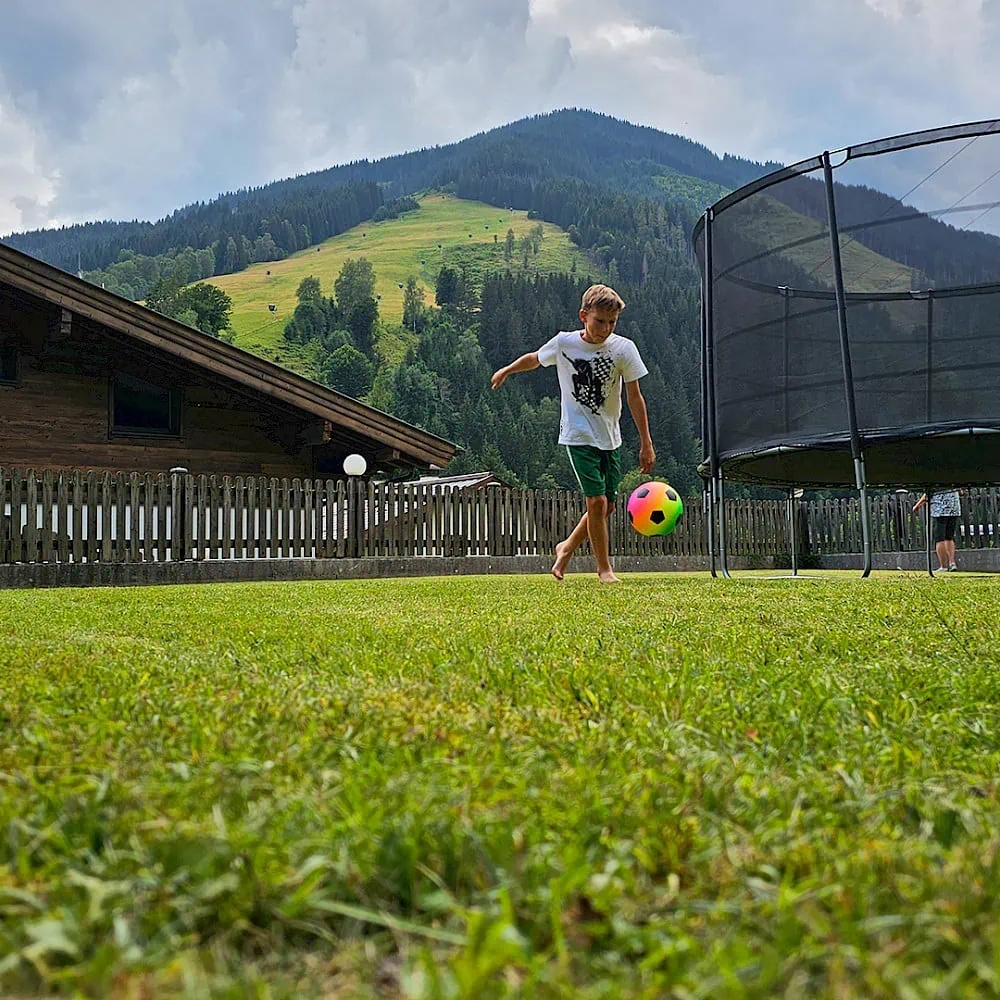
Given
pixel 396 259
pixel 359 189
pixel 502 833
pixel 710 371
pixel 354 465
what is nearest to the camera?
pixel 502 833

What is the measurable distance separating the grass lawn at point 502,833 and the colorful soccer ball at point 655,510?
7424 mm

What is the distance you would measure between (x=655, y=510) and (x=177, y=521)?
6.05 metres

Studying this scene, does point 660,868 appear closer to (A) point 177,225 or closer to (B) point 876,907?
(B) point 876,907

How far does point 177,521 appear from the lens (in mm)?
12016

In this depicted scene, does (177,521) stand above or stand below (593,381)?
below

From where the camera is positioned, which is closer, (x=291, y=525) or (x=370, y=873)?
(x=370, y=873)

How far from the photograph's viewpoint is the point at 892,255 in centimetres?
957

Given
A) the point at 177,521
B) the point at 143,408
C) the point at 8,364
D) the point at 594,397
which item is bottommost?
the point at 177,521

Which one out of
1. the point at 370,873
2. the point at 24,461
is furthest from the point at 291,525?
the point at 370,873

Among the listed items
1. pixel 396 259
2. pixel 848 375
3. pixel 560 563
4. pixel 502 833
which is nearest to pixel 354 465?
pixel 560 563

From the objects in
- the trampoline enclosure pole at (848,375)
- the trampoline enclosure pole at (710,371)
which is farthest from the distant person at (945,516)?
the trampoline enclosure pole at (848,375)

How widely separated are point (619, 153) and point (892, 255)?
197108 mm

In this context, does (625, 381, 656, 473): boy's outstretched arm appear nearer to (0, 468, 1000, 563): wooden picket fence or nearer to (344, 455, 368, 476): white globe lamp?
(0, 468, 1000, 563): wooden picket fence

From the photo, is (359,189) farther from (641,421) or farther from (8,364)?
(641,421)
